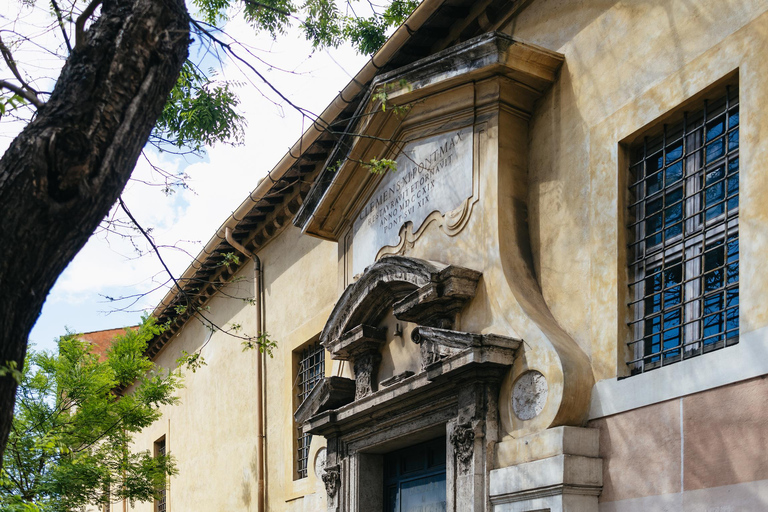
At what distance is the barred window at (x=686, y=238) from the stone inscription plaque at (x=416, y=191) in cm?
173

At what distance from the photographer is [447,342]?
7.53 m

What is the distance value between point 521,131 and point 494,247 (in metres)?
1.05

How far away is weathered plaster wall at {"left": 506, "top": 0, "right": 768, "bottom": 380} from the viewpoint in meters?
5.68

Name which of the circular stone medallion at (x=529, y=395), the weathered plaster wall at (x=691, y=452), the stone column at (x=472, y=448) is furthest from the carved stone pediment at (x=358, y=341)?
the weathered plaster wall at (x=691, y=452)

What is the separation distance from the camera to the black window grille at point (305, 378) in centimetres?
1176

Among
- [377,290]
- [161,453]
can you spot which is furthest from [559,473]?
[161,453]

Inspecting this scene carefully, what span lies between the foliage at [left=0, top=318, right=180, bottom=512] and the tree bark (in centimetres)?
973

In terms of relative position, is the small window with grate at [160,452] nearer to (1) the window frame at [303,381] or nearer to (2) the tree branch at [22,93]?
(1) the window frame at [303,381]

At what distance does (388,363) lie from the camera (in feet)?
29.3

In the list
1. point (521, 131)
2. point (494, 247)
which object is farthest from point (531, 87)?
point (494, 247)

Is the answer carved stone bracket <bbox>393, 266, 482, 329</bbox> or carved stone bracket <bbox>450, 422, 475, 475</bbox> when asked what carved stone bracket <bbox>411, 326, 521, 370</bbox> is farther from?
carved stone bracket <bbox>450, 422, 475, 475</bbox>

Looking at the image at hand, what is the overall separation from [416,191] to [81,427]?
7.37 meters

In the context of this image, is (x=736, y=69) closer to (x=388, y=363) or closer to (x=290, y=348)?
(x=388, y=363)

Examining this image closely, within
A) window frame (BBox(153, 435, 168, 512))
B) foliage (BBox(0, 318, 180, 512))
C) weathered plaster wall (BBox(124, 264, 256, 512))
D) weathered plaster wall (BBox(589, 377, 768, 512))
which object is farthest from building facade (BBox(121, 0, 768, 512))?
window frame (BBox(153, 435, 168, 512))
